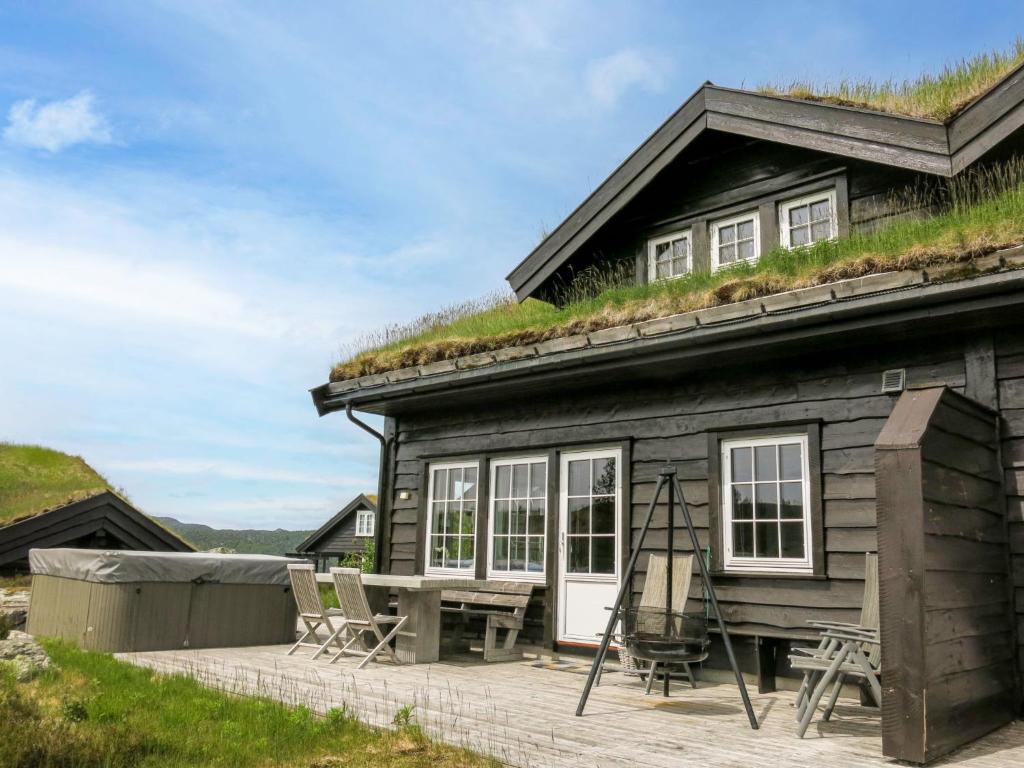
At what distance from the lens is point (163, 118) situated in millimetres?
7168

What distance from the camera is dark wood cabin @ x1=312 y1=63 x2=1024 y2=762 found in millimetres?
4586

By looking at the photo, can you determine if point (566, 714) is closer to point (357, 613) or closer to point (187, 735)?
point (187, 735)

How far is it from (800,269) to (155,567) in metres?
6.53

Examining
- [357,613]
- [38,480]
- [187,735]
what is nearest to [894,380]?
[357,613]

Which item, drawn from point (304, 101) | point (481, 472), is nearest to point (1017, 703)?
point (481, 472)

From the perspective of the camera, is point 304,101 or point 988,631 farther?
point 304,101

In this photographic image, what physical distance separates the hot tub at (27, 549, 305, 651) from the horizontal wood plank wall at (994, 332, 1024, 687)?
22.4 ft

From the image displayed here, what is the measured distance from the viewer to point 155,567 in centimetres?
789

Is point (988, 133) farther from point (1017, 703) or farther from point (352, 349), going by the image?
point (352, 349)

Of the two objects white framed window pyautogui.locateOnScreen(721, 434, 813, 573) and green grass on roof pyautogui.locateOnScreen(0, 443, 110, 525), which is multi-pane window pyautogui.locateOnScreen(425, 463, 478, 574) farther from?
green grass on roof pyautogui.locateOnScreen(0, 443, 110, 525)

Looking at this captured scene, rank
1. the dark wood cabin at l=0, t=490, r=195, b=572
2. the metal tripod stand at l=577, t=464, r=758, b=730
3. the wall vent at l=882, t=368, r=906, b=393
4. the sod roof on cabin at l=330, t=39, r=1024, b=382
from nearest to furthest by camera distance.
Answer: the metal tripod stand at l=577, t=464, r=758, b=730 → the sod roof on cabin at l=330, t=39, r=1024, b=382 → the wall vent at l=882, t=368, r=906, b=393 → the dark wood cabin at l=0, t=490, r=195, b=572

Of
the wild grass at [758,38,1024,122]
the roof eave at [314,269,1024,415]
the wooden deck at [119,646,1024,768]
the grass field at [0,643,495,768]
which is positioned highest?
the wild grass at [758,38,1024,122]

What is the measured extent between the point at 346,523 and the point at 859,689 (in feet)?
96.1

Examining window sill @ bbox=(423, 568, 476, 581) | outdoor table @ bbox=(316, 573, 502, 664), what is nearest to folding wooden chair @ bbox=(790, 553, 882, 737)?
outdoor table @ bbox=(316, 573, 502, 664)
